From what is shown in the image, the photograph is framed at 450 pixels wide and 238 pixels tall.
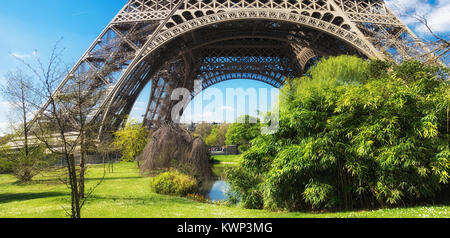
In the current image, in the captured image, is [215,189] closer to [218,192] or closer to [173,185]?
[218,192]

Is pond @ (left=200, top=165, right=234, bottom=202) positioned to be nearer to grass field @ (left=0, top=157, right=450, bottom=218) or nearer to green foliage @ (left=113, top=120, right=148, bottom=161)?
grass field @ (left=0, top=157, right=450, bottom=218)

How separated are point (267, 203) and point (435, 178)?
14.6ft

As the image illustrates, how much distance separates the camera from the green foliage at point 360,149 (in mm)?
6156

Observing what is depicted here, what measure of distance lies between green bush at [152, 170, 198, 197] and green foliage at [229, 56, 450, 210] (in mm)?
4100

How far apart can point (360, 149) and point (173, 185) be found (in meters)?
7.47

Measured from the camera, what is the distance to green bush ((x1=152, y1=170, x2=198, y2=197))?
1041 cm

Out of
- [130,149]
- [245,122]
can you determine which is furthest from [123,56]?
[245,122]

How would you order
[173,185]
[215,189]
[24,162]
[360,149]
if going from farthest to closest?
[215,189] < [173,185] < [24,162] < [360,149]

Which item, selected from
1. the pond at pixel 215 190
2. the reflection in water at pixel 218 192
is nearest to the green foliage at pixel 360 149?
the reflection in water at pixel 218 192

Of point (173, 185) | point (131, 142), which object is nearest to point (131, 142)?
point (131, 142)

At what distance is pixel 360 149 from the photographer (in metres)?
6.46

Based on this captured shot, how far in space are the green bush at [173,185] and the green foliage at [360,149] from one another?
4.10 meters
